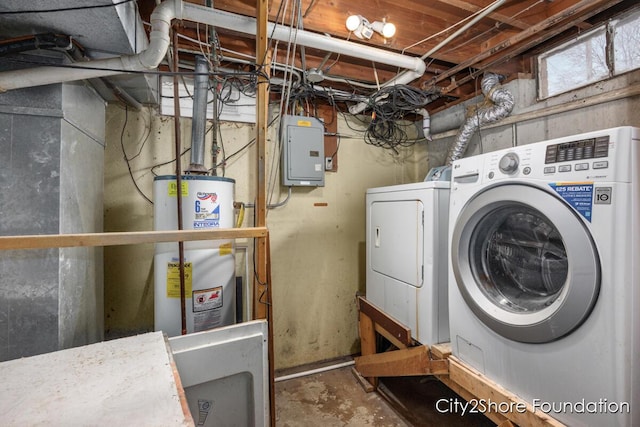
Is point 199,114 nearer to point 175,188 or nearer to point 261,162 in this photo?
point 175,188

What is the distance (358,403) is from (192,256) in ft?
4.85

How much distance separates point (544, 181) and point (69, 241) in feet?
5.27

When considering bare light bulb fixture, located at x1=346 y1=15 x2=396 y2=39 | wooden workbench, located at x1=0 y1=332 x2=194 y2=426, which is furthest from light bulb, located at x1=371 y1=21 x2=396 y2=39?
wooden workbench, located at x1=0 y1=332 x2=194 y2=426

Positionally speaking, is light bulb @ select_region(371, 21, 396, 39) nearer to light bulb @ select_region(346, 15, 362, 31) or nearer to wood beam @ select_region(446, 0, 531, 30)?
light bulb @ select_region(346, 15, 362, 31)

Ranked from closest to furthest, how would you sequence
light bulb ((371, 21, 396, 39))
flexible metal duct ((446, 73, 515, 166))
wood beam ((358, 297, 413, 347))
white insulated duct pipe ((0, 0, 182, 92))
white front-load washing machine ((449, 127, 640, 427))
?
white front-load washing machine ((449, 127, 640, 427)) → white insulated duct pipe ((0, 0, 182, 92)) → light bulb ((371, 21, 396, 39)) → wood beam ((358, 297, 413, 347)) → flexible metal duct ((446, 73, 515, 166))

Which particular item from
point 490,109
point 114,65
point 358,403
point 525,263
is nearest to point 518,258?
point 525,263

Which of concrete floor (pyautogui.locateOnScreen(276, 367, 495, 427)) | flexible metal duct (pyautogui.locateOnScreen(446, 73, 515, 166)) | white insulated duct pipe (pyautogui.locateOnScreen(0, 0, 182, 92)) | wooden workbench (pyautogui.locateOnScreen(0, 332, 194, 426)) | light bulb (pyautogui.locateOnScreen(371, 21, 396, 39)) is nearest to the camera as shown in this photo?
wooden workbench (pyautogui.locateOnScreen(0, 332, 194, 426))

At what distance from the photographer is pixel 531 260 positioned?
3.99ft

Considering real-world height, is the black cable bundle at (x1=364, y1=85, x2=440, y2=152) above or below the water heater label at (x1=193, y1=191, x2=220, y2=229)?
above

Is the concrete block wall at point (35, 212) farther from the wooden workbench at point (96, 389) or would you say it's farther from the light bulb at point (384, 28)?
the light bulb at point (384, 28)

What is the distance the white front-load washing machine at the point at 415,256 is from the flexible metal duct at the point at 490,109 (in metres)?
0.83

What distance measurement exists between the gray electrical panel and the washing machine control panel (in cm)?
144

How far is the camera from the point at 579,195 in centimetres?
92

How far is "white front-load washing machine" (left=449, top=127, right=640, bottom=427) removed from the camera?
845mm
